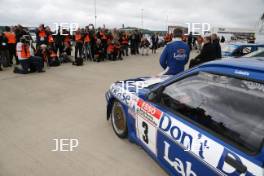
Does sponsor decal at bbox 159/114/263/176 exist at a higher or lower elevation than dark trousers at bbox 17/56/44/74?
lower

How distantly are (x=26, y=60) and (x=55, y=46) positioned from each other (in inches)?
122

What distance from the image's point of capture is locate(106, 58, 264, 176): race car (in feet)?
5.67

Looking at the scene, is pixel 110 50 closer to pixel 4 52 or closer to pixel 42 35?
pixel 42 35

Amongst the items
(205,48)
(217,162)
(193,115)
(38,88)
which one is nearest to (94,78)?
(38,88)

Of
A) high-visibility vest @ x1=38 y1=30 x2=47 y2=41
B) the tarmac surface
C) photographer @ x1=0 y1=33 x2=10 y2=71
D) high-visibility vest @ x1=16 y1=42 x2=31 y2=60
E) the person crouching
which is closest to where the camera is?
the tarmac surface

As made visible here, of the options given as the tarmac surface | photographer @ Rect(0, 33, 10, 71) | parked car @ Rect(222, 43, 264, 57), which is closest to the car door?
the tarmac surface

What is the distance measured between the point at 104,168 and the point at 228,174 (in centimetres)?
171

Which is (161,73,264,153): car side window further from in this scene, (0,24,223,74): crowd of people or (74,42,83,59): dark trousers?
(74,42,83,59): dark trousers

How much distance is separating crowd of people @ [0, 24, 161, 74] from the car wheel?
19.5ft

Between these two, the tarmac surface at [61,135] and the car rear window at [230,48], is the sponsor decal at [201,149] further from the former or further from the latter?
the car rear window at [230,48]

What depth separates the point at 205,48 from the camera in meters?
6.56

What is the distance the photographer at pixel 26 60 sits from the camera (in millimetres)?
8289

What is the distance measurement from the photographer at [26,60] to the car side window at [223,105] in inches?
283

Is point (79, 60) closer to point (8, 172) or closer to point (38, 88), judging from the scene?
point (38, 88)
